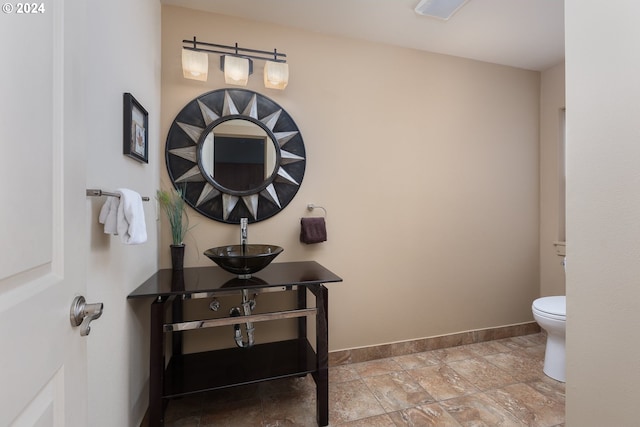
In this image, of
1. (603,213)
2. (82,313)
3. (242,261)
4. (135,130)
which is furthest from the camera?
(242,261)

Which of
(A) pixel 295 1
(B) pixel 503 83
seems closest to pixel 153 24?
(A) pixel 295 1

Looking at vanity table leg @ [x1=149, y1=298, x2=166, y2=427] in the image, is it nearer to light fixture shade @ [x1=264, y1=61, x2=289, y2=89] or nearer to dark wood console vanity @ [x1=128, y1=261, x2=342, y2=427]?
dark wood console vanity @ [x1=128, y1=261, x2=342, y2=427]

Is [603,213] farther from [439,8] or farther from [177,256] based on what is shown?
[177,256]

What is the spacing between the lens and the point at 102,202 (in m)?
1.14

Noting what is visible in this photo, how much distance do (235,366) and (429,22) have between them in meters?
2.67

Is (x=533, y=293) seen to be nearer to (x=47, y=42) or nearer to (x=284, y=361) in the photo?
(x=284, y=361)

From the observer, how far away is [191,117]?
1.96 metres

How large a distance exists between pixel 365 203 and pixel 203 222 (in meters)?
1.22

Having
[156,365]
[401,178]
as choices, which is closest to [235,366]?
[156,365]

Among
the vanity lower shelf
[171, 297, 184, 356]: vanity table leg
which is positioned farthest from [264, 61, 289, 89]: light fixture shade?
the vanity lower shelf

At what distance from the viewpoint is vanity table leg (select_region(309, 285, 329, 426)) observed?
5.35ft

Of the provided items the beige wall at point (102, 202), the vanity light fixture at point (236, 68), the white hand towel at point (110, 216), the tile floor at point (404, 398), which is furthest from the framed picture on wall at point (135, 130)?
the tile floor at point (404, 398)

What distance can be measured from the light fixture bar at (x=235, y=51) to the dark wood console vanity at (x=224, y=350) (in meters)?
1.48

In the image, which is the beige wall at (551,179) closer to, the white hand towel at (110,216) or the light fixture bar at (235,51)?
the light fixture bar at (235,51)
